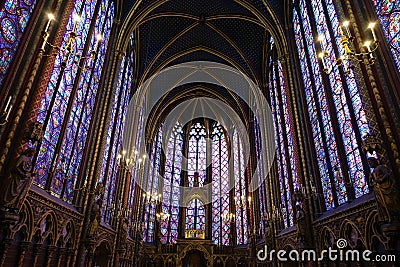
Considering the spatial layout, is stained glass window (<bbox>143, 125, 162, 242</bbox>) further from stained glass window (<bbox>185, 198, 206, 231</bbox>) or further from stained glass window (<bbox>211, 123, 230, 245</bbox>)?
stained glass window (<bbox>211, 123, 230, 245</bbox>)

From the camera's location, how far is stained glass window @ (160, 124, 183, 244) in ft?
87.9

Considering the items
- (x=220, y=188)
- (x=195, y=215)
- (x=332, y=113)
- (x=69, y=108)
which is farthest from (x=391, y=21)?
(x=195, y=215)

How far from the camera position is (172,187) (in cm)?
2952

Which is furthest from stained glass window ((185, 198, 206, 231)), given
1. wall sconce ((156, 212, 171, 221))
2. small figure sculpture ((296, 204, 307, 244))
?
small figure sculpture ((296, 204, 307, 244))

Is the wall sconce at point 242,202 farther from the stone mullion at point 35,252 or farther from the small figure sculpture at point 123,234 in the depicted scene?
the stone mullion at point 35,252

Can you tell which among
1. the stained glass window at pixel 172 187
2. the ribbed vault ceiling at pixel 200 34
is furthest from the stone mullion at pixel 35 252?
the stained glass window at pixel 172 187

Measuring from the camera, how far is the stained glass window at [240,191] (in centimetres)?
2455

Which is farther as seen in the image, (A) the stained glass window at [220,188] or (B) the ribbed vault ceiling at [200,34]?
(A) the stained glass window at [220,188]

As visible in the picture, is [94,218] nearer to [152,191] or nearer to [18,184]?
[18,184]

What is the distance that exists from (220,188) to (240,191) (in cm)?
321

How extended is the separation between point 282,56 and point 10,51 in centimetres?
1303

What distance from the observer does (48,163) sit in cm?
→ 943

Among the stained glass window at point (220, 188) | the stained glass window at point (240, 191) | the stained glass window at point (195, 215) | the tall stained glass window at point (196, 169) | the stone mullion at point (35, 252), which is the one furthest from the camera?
the tall stained glass window at point (196, 169)

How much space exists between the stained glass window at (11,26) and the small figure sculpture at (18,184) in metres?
2.08
